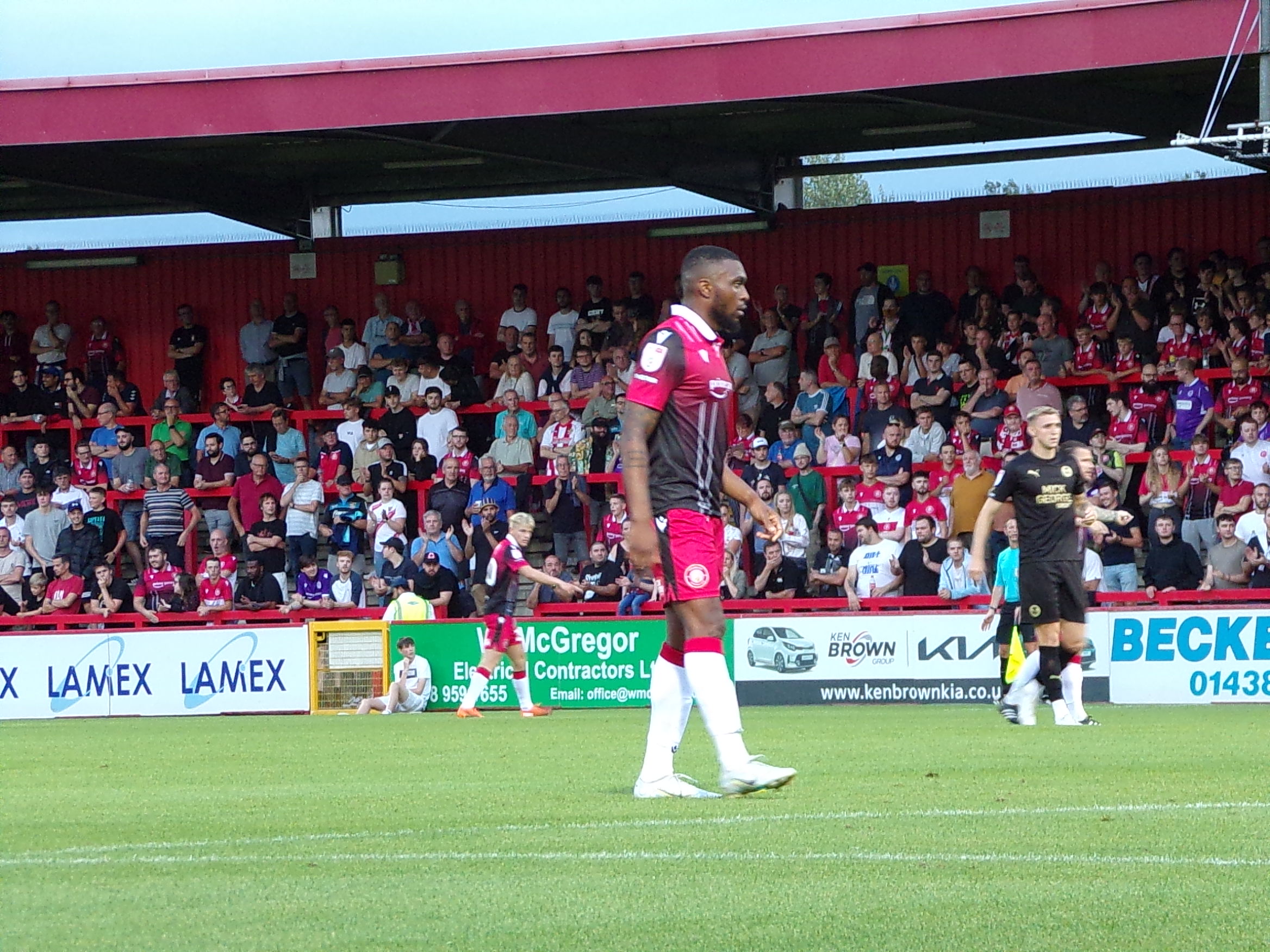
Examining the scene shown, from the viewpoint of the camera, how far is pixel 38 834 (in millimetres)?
6469

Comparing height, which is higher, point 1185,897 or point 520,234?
point 520,234

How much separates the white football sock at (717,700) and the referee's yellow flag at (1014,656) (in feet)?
32.8

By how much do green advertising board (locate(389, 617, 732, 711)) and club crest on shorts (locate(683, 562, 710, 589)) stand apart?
13856 millimetres

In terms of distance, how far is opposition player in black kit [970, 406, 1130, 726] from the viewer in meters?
12.4

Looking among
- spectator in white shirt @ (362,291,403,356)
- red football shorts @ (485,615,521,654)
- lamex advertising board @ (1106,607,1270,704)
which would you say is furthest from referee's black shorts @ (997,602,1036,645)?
spectator in white shirt @ (362,291,403,356)

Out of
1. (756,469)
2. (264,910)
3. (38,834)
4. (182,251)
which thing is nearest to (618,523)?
(756,469)

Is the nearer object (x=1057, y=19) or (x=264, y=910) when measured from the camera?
(x=264, y=910)

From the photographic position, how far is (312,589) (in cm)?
2350

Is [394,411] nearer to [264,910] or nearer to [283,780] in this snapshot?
[283,780]

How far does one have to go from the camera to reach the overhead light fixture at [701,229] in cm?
2766

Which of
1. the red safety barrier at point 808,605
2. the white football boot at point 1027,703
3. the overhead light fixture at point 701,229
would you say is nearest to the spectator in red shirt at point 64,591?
the red safety barrier at point 808,605

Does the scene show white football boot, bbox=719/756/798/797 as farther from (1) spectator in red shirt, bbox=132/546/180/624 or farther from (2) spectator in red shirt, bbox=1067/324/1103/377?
(1) spectator in red shirt, bbox=132/546/180/624

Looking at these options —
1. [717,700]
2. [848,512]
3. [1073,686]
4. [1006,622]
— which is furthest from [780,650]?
[717,700]

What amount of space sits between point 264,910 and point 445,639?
17.5 metres
